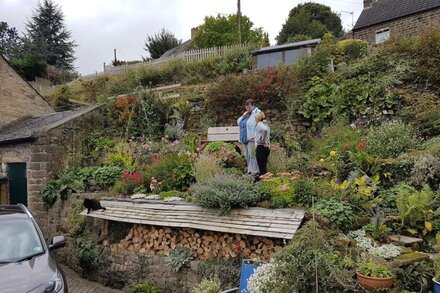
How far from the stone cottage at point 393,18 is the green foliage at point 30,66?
852 inches

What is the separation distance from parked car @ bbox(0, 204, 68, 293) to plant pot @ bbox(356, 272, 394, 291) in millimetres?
3558

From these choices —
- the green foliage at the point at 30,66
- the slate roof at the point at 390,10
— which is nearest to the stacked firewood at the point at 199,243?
the slate roof at the point at 390,10

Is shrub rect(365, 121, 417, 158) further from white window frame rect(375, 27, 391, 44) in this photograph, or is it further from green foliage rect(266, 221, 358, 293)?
white window frame rect(375, 27, 391, 44)

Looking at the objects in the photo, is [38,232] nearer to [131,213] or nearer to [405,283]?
[131,213]

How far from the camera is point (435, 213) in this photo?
5.45 meters

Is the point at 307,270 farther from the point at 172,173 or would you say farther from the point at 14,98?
the point at 14,98

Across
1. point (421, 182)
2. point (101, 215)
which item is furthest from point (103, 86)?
point (421, 182)

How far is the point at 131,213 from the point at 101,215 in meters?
0.75

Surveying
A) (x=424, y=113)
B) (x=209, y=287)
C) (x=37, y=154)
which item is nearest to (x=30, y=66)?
(x=37, y=154)

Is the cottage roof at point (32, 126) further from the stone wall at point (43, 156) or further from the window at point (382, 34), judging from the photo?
the window at point (382, 34)

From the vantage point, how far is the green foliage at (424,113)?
28.6 feet

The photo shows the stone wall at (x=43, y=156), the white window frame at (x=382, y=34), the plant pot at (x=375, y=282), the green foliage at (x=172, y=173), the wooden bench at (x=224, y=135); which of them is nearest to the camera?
the plant pot at (x=375, y=282)

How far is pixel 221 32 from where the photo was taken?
29484 millimetres

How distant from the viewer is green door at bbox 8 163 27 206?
11109 mm
